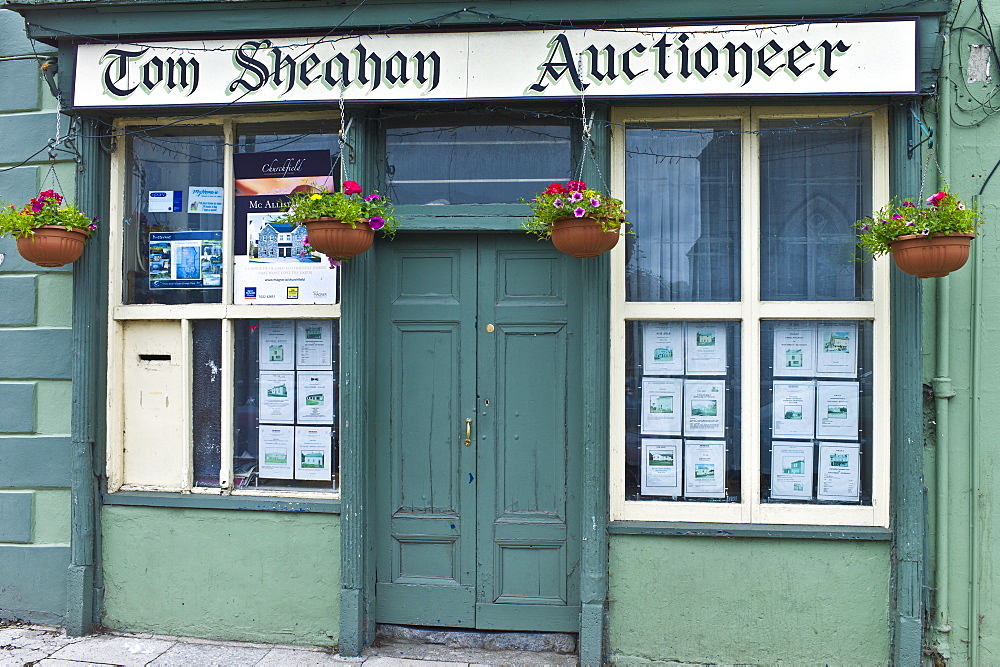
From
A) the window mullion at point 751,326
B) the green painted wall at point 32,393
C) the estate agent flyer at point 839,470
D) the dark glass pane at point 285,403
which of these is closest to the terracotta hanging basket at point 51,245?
the green painted wall at point 32,393

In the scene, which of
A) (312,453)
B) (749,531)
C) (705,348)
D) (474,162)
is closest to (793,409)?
(705,348)

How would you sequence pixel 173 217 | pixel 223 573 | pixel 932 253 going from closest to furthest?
1. pixel 932 253
2. pixel 223 573
3. pixel 173 217

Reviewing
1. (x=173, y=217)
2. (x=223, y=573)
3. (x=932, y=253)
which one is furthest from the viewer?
(x=173, y=217)

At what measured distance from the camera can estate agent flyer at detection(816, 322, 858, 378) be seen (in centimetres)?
423

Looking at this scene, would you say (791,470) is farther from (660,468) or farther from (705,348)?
(705,348)

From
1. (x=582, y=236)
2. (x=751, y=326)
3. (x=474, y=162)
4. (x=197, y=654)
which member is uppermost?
(x=474, y=162)

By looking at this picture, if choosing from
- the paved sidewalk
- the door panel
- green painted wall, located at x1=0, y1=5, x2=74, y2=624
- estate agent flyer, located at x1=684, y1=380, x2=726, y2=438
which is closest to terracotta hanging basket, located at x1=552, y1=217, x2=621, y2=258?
the door panel

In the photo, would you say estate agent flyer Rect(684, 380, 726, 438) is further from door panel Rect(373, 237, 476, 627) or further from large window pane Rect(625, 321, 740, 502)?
door panel Rect(373, 237, 476, 627)

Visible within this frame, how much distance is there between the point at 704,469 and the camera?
432cm

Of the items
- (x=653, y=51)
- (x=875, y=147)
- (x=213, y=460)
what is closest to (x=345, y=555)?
(x=213, y=460)

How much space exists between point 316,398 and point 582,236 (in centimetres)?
205

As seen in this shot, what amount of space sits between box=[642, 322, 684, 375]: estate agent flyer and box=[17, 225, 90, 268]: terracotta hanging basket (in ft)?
11.7

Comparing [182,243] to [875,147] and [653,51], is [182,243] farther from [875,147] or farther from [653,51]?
[875,147]

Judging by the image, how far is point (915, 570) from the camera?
3951 mm
